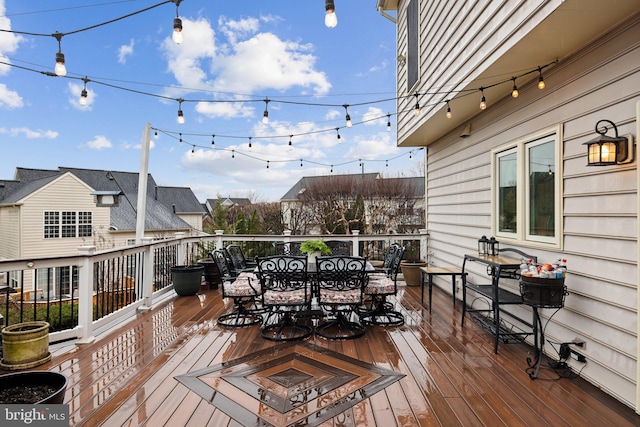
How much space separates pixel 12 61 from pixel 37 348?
11.1ft

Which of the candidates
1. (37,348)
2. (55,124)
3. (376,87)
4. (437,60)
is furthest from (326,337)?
(55,124)

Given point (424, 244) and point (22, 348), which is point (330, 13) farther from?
point (424, 244)

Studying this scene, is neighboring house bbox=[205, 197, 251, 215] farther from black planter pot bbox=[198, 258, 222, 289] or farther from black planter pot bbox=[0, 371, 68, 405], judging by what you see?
black planter pot bbox=[0, 371, 68, 405]

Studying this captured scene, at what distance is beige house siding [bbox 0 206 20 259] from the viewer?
1437cm

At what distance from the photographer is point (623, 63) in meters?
2.49

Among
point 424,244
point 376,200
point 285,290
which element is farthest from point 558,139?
point 376,200

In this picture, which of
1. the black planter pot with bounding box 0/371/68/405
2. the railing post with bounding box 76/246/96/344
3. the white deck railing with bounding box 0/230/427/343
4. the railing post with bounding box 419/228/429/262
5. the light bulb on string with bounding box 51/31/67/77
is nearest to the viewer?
the black planter pot with bounding box 0/371/68/405

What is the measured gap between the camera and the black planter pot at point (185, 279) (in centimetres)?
578

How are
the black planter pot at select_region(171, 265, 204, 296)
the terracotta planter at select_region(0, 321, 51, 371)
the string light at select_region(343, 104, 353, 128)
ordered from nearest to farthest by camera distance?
the terracotta planter at select_region(0, 321, 51, 371) → the string light at select_region(343, 104, 353, 128) → the black planter pot at select_region(171, 265, 204, 296)

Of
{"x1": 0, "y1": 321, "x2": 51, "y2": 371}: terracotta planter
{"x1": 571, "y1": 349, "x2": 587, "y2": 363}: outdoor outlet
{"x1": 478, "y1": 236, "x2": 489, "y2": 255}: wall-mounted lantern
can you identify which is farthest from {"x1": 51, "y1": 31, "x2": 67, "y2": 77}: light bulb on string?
{"x1": 571, "y1": 349, "x2": 587, "y2": 363}: outdoor outlet

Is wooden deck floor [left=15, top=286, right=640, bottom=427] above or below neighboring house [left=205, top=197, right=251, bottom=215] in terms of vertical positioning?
below

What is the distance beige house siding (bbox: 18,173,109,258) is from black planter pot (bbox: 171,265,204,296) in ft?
36.0

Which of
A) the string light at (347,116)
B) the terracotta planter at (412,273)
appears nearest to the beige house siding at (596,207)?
the string light at (347,116)

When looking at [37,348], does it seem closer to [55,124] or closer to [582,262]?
[582,262]
